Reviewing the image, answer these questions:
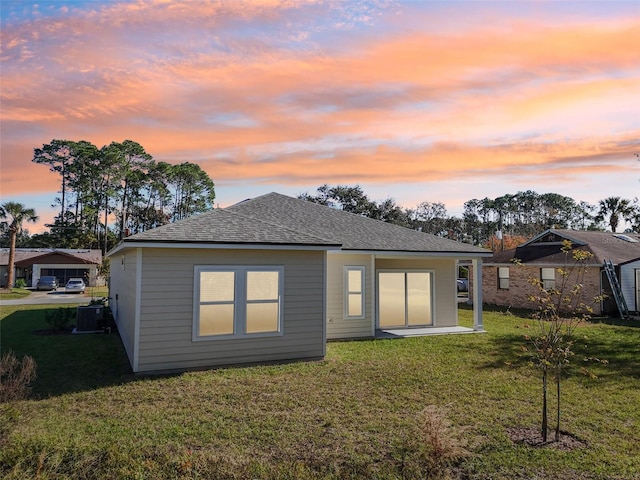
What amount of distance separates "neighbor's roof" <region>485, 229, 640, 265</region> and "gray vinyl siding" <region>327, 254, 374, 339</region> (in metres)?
13.1

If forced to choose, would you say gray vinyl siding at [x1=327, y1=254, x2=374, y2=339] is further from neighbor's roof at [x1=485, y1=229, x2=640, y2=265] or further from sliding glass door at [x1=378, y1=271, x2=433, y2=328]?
neighbor's roof at [x1=485, y1=229, x2=640, y2=265]

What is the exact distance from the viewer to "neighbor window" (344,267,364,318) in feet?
42.5

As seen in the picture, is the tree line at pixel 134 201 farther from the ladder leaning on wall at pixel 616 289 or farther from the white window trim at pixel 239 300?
the white window trim at pixel 239 300

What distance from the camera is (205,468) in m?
4.68

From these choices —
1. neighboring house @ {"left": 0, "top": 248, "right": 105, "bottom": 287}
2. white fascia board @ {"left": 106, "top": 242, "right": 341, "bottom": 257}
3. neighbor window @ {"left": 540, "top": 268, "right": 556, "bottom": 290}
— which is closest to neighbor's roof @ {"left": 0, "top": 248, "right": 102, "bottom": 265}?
neighboring house @ {"left": 0, "top": 248, "right": 105, "bottom": 287}

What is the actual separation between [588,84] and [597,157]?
9.79m

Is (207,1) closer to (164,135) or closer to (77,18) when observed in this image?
(77,18)

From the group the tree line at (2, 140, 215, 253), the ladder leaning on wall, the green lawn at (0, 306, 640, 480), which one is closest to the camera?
the green lawn at (0, 306, 640, 480)

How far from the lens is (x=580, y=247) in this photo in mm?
21781

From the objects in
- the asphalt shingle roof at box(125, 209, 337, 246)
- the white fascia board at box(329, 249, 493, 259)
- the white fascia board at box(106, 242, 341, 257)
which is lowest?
the white fascia board at box(106, 242, 341, 257)

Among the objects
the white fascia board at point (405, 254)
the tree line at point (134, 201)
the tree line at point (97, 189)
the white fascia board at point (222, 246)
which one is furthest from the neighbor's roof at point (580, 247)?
the tree line at point (97, 189)

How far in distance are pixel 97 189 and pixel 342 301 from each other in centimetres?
5278

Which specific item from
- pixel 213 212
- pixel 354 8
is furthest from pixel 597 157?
pixel 213 212

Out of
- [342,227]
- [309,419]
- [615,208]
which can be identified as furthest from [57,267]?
[615,208]
